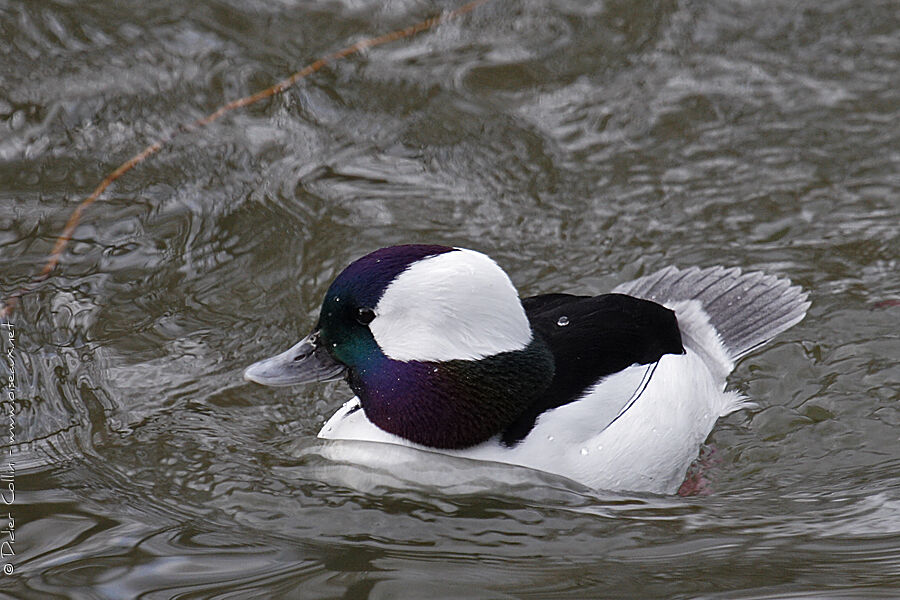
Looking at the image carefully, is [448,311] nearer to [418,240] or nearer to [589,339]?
[589,339]

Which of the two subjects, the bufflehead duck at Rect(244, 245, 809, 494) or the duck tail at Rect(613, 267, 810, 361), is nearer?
the bufflehead duck at Rect(244, 245, 809, 494)

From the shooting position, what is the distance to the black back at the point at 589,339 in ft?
12.7

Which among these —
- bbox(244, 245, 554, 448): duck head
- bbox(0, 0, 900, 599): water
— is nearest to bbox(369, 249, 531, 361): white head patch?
bbox(244, 245, 554, 448): duck head

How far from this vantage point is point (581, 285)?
528 centimetres

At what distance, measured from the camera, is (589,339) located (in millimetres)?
4070

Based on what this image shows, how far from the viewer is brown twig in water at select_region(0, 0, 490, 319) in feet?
16.5

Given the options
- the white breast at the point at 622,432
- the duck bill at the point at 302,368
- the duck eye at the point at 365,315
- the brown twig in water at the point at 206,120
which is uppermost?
the brown twig in water at the point at 206,120

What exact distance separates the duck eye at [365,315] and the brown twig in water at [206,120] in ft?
6.20

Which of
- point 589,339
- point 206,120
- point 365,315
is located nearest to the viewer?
point 365,315

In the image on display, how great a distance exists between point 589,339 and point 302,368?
40.2 inches

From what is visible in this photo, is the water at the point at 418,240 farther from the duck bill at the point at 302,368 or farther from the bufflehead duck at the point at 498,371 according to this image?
the duck bill at the point at 302,368

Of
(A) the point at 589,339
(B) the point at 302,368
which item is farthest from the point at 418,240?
(B) the point at 302,368

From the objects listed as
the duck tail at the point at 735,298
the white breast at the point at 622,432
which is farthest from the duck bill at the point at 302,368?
the duck tail at the point at 735,298

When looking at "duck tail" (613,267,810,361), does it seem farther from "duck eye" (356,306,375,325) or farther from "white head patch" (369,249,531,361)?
"duck eye" (356,306,375,325)
